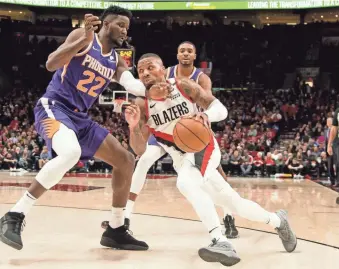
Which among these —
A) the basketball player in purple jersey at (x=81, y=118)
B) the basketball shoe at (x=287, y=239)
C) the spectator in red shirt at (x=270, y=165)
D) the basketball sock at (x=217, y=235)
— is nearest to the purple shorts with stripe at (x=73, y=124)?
the basketball player in purple jersey at (x=81, y=118)

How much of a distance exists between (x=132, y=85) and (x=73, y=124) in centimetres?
52

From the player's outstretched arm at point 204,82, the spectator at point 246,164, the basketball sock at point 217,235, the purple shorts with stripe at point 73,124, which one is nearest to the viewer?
the basketball sock at point 217,235

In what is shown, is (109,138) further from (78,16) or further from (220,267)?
(78,16)

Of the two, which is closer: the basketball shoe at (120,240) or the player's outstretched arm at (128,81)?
the player's outstretched arm at (128,81)

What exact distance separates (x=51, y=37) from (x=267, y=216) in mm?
20704

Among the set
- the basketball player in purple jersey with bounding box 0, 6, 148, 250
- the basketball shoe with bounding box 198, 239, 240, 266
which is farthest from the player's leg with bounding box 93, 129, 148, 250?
the basketball shoe with bounding box 198, 239, 240, 266

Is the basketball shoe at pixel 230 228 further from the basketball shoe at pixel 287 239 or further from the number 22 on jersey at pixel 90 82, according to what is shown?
the number 22 on jersey at pixel 90 82

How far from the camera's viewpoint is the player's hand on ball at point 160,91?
3746 mm

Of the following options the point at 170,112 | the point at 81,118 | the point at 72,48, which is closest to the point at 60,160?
the point at 81,118

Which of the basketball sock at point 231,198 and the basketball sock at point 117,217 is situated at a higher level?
the basketball sock at point 231,198

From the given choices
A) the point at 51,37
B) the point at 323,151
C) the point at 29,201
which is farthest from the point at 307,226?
the point at 51,37

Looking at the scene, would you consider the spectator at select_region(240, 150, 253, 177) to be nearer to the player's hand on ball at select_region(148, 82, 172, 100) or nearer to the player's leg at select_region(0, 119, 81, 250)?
the player's hand on ball at select_region(148, 82, 172, 100)

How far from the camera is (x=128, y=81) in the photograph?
13.4 ft

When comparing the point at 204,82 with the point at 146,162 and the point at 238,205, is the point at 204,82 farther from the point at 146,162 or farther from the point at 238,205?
the point at 238,205
